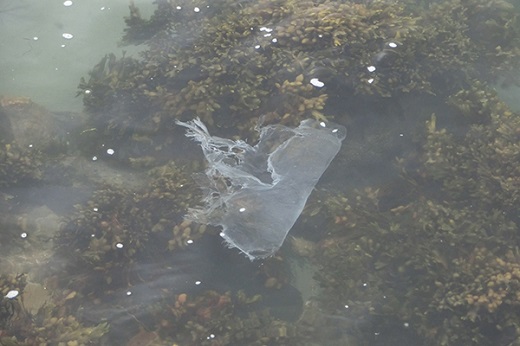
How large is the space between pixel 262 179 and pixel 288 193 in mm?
273

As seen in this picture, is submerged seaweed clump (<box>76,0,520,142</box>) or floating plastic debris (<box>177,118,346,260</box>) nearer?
floating plastic debris (<box>177,118,346,260</box>)

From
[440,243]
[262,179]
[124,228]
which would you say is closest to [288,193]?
[262,179]

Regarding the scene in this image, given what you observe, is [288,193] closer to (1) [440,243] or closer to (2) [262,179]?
(2) [262,179]

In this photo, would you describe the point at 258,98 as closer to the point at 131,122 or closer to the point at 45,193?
the point at 131,122

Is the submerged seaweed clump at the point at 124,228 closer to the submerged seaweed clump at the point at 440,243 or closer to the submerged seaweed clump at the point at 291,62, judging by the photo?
the submerged seaweed clump at the point at 291,62

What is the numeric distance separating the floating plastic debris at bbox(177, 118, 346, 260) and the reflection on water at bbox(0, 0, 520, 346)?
3.6 inches

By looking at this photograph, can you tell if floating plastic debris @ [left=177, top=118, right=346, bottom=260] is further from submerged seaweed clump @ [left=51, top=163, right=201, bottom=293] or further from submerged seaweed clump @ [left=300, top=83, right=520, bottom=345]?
submerged seaweed clump @ [left=300, top=83, right=520, bottom=345]

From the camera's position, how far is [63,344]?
4035 millimetres

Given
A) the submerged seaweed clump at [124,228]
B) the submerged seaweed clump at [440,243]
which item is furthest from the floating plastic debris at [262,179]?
the submerged seaweed clump at [440,243]

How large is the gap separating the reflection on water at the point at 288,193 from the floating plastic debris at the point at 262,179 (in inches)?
3.6

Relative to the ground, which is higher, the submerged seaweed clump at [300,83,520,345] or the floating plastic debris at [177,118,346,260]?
the floating plastic debris at [177,118,346,260]

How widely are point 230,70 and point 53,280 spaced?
2.76 meters

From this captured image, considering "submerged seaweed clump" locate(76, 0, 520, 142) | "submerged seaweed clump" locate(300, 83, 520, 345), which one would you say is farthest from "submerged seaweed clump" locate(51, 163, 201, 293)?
"submerged seaweed clump" locate(300, 83, 520, 345)

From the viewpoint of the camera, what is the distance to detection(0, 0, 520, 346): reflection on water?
14.2 feet
